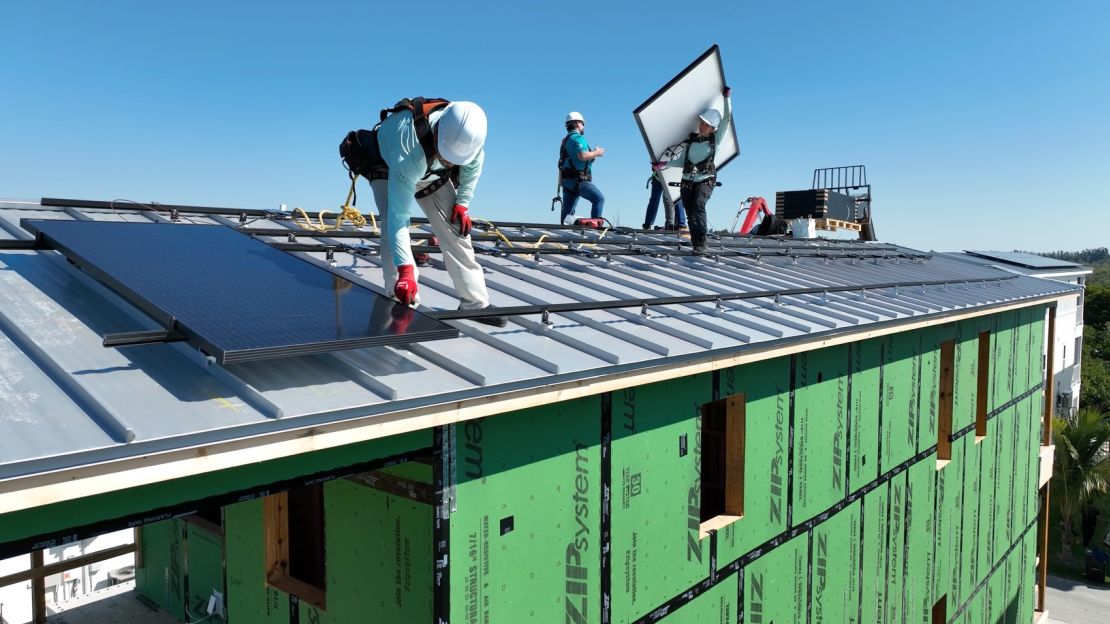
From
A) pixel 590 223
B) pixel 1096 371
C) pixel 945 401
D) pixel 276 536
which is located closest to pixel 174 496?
pixel 276 536

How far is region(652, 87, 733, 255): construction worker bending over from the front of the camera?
35.6 ft

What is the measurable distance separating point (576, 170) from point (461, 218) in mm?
7895

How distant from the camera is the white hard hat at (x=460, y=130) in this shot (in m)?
4.48

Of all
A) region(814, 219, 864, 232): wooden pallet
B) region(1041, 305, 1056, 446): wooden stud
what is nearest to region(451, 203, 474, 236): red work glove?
region(1041, 305, 1056, 446): wooden stud

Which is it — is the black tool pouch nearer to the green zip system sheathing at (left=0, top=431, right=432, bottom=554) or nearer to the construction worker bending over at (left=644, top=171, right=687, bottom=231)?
the green zip system sheathing at (left=0, top=431, right=432, bottom=554)

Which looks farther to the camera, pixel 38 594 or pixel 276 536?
pixel 38 594

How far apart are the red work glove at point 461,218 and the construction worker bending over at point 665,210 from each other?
31.1ft

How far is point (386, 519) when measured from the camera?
4844mm

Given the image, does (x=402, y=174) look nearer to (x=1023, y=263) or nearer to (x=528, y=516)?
(x=528, y=516)

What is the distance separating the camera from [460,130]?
14.7ft

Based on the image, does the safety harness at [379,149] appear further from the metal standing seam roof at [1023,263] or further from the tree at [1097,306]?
the tree at [1097,306]

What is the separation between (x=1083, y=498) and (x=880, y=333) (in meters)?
21.1

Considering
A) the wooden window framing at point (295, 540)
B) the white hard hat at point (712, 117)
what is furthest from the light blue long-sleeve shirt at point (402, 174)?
the white hard hat at point (712, 117)

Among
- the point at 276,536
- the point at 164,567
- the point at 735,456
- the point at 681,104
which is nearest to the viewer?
the point at 276,536
